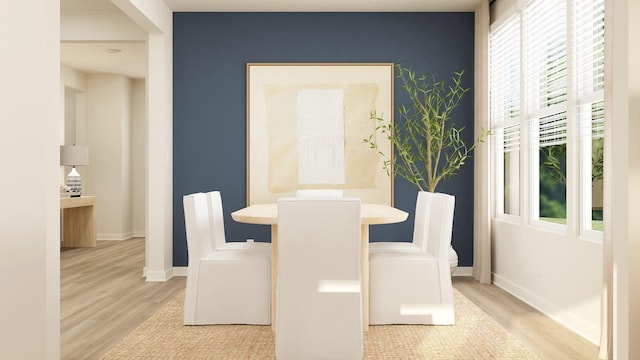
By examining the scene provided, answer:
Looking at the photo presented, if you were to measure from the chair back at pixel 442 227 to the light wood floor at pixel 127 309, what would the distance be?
2.18 feet

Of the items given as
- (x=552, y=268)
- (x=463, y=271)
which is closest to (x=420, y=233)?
(x=552, y=268)

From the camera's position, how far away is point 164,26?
554 cm

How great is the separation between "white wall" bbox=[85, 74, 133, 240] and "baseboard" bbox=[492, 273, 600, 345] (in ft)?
21.6

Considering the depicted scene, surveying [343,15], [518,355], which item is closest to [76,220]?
[343,15]

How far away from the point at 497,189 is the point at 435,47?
5.32 ft

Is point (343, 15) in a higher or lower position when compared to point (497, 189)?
higher

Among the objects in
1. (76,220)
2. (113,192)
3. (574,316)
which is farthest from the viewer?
(113,192)

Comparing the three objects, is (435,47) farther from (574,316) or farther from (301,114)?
(574,316)

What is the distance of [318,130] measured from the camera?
19.0 feet

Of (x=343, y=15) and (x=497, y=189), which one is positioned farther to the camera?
(x=343, y=15)

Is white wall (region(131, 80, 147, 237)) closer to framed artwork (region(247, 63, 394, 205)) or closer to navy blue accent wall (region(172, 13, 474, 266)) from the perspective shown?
navy blue accent wall (region(172, 13, 474, 266))

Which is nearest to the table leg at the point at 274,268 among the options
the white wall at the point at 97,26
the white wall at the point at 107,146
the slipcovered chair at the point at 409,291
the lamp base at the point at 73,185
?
the slipcovered chair at the point at 409,291

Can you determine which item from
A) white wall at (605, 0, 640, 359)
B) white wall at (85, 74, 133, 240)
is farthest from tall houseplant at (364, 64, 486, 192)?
white wall at (85, 74, 133, 240)

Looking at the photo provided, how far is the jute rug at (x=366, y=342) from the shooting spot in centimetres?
318
